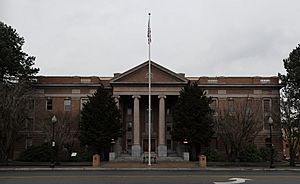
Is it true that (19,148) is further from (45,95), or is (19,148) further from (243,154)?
(243,154)

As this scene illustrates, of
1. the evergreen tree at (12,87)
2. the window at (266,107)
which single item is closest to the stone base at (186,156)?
the window at (266,107)

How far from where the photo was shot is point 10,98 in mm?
44000

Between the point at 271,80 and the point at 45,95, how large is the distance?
114 ft

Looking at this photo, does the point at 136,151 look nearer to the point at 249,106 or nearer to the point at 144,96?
the point at 144,96

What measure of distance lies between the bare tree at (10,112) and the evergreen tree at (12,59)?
5.48 m

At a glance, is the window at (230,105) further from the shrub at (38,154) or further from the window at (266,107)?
the shrub at (38,154)

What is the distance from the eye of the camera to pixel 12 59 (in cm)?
5325

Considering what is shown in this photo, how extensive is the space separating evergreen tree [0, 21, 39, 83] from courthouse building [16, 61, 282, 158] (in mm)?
4841

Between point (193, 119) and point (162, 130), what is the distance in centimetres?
640

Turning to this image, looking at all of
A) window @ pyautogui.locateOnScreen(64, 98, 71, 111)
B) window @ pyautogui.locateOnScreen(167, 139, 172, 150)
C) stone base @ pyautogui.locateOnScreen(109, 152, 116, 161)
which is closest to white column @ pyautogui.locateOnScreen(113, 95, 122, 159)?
stone base @ pyautogui.locateOnScreen(109, 152, 116, 161)

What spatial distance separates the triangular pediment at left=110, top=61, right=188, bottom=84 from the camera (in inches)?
2293

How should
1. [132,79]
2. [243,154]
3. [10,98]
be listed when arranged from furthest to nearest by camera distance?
[132,79] < [243,154] < [10,98]

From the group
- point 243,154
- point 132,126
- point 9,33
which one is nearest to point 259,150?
point 243,154

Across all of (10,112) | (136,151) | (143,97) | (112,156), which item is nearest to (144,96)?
(143,97)
